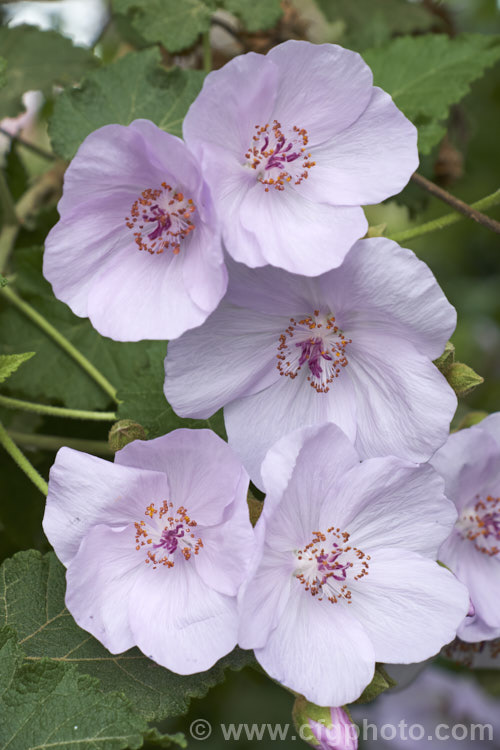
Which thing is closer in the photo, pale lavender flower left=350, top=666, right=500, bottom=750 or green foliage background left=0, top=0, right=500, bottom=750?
green foliage background left=0, top=0, right=500, bottom=750

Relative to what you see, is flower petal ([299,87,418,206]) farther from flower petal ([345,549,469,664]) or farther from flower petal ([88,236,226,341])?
flower petal ([345,549,469,664])

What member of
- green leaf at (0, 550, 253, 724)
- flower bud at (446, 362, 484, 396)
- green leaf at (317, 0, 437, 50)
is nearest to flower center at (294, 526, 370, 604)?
green leaf at (0, 550, 253, 724)

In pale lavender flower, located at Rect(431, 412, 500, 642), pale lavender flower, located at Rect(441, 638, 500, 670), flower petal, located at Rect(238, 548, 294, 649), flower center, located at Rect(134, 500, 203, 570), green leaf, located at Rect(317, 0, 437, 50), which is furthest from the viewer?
green leaf, located at Rect(317, 0, 437, 50)

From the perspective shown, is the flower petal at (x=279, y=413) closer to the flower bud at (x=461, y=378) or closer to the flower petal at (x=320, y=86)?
the flower bud at (x=461, y=378)

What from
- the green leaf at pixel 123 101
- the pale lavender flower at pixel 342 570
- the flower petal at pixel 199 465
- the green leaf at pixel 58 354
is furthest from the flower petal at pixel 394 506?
the green leaf at pixel 123 101

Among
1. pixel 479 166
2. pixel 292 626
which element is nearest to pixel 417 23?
pixel 479 166

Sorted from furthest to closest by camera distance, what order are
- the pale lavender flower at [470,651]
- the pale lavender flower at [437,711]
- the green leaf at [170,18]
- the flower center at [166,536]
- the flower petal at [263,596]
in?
the pale lavender flower at [437,711] → the green leaf at [170,18] → the pale lavender flower at [470,651] → the flower center at [166,536] → the flower petal at [263,596]

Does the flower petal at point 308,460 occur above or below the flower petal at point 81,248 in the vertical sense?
below
